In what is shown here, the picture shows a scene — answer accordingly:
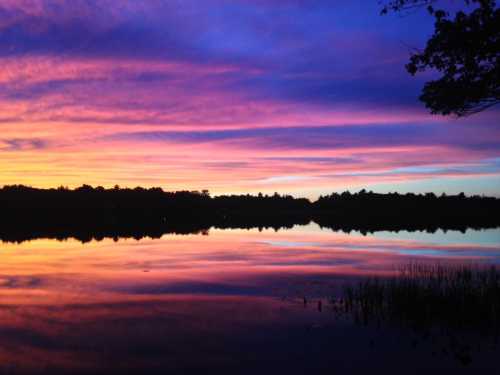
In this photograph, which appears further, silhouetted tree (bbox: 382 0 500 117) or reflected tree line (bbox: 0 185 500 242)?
reflected tree line (bbox: 0 185 500 242)

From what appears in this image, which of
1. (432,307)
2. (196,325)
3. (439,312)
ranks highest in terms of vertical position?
(432,307)

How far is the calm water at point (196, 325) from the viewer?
45.3ft

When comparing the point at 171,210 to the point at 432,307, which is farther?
the point at 171,210

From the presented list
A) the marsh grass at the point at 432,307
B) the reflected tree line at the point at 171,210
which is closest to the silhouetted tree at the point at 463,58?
the marsh grass at the point at 432,307

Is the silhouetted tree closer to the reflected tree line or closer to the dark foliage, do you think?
the dark foliage

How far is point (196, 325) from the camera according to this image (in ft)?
58.8

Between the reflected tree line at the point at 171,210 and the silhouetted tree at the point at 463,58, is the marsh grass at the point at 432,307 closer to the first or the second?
the silhouetted tree at the point at 463,58

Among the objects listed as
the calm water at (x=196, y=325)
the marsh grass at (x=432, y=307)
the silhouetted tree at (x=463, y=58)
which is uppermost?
the silhouetted tree at (x=463, y=58)

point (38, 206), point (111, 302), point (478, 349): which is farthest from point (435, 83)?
point (38, 206)

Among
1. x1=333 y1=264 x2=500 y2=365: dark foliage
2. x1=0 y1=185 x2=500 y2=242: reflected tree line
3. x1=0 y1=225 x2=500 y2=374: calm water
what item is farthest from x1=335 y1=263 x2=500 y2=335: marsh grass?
x1=0 y1=185 x2=500 y2=242: reflected tree line

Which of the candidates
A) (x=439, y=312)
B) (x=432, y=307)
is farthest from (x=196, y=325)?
(x=439, y=312)

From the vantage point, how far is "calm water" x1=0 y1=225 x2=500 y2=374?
13805 millimetres

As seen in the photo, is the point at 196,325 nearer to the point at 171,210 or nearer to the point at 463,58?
the point at 463,58

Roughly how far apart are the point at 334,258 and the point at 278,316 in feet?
76.7
